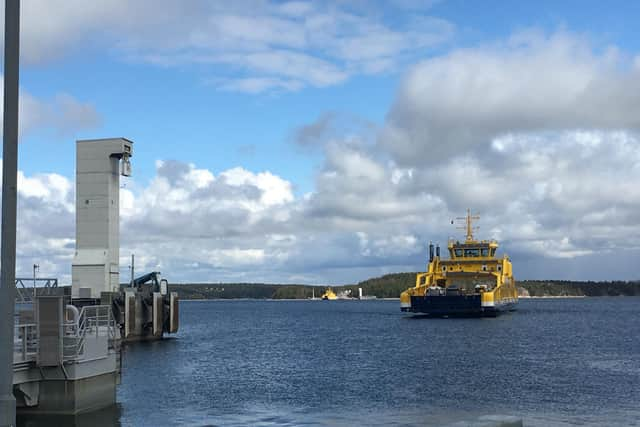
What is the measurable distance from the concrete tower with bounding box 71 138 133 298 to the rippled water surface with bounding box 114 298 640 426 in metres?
6.58

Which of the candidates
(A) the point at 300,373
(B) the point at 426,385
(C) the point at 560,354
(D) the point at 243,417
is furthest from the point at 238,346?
(D) the point at 243,417

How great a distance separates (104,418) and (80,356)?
237cm

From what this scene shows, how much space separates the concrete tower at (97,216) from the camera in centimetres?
5253

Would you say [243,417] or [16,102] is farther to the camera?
[243,417]

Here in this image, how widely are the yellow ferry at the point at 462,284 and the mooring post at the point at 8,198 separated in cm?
7452

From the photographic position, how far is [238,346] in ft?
187

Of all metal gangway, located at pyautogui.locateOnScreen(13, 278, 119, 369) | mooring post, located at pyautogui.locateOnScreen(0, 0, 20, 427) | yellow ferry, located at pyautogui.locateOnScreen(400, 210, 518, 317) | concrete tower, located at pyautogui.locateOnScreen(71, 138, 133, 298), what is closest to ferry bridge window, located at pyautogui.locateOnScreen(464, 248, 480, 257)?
yellow ferry, located at pyautogui.locateOnScreen(400, 210, 518, 317)

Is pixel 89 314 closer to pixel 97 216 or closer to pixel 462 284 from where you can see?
pixel 97 216

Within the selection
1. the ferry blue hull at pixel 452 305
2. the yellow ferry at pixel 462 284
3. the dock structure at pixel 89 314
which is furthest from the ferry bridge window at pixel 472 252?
the dock structure at pixel 89 314

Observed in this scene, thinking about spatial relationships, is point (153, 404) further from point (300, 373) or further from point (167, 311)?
point (167, 311)

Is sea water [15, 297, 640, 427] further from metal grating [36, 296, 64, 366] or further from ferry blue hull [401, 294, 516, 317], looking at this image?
ferry blue hull [401, 294, 516, 317]

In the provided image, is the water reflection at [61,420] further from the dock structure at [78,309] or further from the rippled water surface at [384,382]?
the rippled water surface at [384,382]

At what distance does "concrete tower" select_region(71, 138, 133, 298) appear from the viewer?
52531 millimetres

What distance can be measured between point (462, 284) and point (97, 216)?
5133 centimetres
